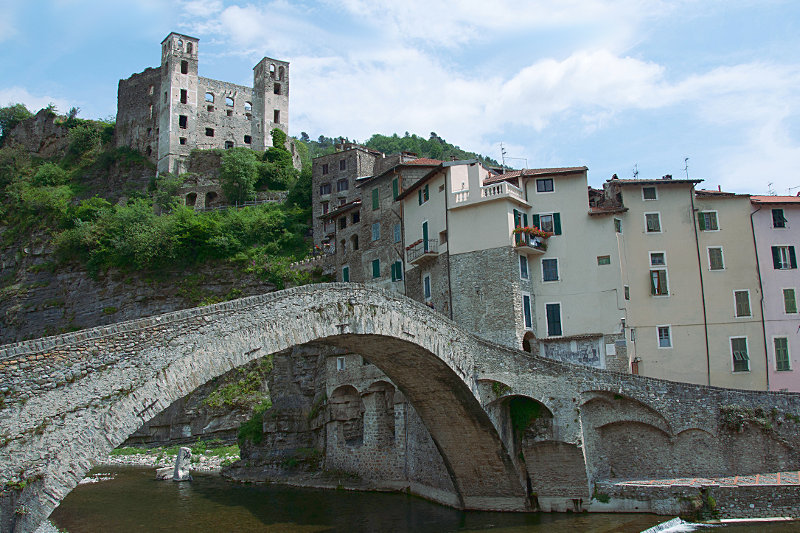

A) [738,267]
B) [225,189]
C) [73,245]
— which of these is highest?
[225,189]

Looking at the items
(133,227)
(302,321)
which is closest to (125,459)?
(133,227)

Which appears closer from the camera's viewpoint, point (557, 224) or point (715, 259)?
point (715, 259)

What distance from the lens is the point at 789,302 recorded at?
1193 inches

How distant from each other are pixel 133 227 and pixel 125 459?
18.6 m

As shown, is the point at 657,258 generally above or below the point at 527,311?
above

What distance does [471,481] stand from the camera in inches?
1019

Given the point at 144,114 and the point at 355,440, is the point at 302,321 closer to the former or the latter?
the point at 355,440

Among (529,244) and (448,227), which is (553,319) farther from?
(448,227)

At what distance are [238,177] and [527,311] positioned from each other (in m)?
36.4

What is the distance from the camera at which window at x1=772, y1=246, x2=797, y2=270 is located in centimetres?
3081

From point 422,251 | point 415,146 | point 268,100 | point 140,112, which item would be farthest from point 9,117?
point 422,251

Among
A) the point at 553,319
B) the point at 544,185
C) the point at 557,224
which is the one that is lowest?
the point at 553,319

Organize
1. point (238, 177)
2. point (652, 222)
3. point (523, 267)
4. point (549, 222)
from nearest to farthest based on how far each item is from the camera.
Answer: point (523, 267) → point (652, 222) → point (549, 222) → point (238, 177)

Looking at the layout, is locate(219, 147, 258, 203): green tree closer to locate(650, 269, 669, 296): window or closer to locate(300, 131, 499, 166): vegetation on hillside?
locate(300, 131, 499, 166): vegetation on hillside
